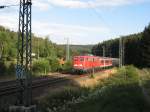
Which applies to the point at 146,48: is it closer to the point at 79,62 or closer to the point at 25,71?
the point at 79,62

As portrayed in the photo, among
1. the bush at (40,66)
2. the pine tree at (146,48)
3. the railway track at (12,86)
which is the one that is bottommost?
the railway track at (12,86)

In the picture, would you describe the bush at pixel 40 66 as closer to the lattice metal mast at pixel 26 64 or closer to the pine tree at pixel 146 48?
the pine tree at pixel 146 48

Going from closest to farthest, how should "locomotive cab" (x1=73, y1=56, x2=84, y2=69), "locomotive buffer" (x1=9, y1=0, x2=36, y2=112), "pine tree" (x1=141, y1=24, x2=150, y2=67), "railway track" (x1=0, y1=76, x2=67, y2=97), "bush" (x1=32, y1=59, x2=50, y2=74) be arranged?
"locomotive buffer" (x1=9, y1=0, x2=36, y2=112) < "railway track" (x1=0, y1=76, x2=67, y2=97) < "locomotive cab" (x1=73, y1=56, x2=84, y2=69) < "bush" (x1=32, y1=59, x2=50, y2=74) < "pine tree" (x1=141, y1=24, x2=150, y2=67)

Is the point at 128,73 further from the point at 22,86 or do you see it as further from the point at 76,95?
the point at 22,86

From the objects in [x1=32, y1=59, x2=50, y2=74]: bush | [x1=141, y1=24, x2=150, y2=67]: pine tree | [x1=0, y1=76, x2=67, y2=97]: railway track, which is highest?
[x1=141, y1=24, x2=150, y2=67]: pine tree

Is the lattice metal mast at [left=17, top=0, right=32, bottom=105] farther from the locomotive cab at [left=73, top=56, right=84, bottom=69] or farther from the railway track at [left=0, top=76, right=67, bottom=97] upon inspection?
the locomotive cab at [left=73, top=56, right=84, bottom=69]

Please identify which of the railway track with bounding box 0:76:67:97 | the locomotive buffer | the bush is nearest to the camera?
the locomotive buffer

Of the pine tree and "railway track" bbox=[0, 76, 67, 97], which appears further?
the pine tree

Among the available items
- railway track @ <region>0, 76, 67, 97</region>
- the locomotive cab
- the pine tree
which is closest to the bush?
the locomotive cab

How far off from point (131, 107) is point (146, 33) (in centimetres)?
6191

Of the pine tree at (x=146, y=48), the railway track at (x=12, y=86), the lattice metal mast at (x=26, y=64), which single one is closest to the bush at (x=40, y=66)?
the railway track at (x=12, y=86)

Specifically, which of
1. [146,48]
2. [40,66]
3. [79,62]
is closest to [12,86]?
[79,62]

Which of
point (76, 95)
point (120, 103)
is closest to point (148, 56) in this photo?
point (76, 95)

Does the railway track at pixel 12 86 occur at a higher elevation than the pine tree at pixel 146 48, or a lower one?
lower
